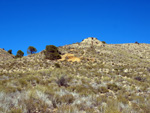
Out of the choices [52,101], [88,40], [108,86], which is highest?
[88,40]

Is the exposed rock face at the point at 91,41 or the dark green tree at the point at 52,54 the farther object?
the exposed rock face at the point at 91,41

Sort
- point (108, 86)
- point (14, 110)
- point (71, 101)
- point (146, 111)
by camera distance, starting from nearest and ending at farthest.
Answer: point (14, 110), point (146, 111), point (71, 101), point (108, 86)

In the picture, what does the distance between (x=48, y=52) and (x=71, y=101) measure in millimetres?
23046

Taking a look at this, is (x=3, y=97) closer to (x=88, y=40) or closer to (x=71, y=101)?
(x=71, y=101)

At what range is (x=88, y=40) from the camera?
173 ft

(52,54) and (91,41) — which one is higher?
(91,41)

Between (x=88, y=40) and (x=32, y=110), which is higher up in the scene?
(x=88, y=40)

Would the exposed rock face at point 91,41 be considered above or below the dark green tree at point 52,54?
above

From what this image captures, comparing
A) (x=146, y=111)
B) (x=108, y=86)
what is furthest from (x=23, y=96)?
(x=108, y=86)

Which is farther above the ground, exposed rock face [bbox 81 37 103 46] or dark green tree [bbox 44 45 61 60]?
exposed rock face [bbox 81 37 103 46]

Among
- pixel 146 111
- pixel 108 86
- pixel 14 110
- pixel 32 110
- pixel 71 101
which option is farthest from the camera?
pixel 108 86

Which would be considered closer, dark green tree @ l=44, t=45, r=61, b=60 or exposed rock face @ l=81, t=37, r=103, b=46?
dark green tree @ l=44, t=45, r=61, b=60

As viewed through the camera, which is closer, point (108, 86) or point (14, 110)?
point (14, 110)

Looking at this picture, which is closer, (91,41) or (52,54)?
(52,54)
